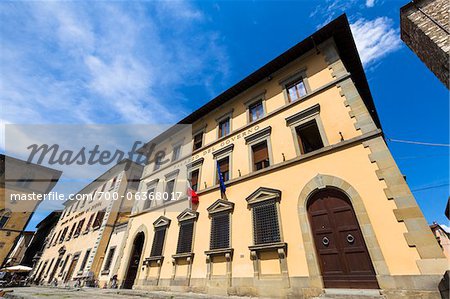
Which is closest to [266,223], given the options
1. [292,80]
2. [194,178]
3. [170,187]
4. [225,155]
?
[225,155]

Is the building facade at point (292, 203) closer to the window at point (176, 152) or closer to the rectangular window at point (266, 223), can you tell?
the rectangular window at point (266, 223)

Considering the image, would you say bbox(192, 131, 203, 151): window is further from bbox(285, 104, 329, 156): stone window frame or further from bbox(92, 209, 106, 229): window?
bbox(92, 209, 106, 229): window

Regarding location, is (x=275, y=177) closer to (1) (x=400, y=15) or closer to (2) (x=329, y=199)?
(2) (x=329, y=199)

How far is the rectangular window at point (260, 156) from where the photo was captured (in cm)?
1044

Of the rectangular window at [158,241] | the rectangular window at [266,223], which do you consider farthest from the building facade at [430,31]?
the rectangular window at [158,241]

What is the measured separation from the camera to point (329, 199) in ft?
24.9

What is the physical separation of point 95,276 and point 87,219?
349 inches

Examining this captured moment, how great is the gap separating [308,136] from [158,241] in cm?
1117

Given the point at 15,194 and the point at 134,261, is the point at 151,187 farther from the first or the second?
the point at 15,194

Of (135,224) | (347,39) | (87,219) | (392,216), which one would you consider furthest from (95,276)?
(347,39)

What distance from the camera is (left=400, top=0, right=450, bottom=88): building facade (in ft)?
31.0

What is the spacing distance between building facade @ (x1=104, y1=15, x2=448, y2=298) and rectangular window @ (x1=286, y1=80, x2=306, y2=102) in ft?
0.24

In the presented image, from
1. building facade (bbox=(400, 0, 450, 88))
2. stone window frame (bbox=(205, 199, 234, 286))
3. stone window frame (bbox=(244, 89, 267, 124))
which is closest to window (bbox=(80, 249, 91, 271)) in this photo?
stone window frame (bbox=(205, 199, 234, 286))

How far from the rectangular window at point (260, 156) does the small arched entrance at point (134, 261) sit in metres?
10.2
